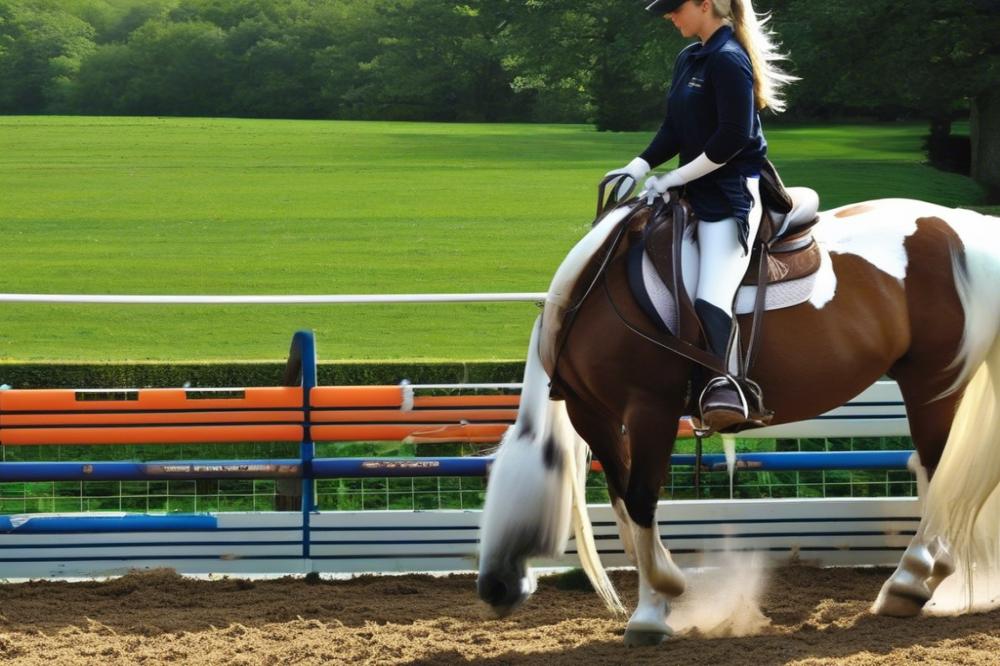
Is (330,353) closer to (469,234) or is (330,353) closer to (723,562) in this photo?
(723,562)

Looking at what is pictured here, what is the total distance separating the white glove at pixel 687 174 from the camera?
4.48 metres

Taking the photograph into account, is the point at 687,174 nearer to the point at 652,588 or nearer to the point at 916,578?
the point at 652,588

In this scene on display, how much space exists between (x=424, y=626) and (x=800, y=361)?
1641 mm

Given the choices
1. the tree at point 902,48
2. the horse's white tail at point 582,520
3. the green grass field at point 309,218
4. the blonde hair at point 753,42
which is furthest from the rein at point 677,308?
the tree at point 902,48

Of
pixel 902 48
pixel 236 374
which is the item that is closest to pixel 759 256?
pixel 236 374

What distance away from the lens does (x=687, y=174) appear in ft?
14.8

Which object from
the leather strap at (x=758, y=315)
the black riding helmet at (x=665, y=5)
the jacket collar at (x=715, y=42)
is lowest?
the leather strap at (x=758, y=315)

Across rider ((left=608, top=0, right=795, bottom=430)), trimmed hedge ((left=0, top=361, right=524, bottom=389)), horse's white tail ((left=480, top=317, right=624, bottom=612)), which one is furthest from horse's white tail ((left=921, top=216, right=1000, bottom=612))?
trimmed hedge ((left=0, top=361, right=524, bottom=389))

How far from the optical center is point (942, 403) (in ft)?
16.4

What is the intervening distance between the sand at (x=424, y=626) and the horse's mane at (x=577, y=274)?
98 cm

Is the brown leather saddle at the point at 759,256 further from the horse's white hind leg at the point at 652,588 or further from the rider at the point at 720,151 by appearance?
the horse's white hind leg at the point at 652,588

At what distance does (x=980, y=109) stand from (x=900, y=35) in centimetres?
337

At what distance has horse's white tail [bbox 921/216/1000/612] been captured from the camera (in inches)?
193

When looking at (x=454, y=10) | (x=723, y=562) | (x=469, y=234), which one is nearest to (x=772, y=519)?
(x=723, y=562)
